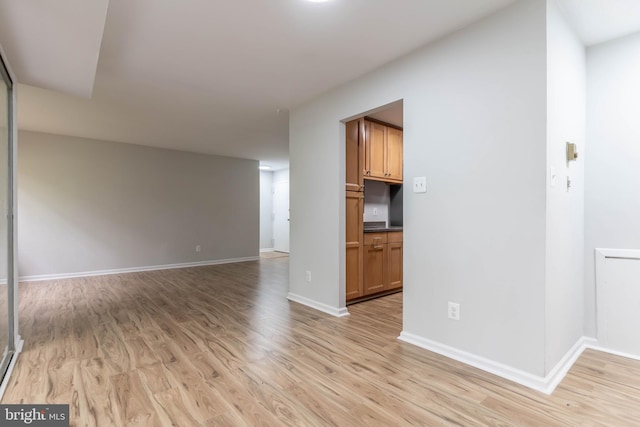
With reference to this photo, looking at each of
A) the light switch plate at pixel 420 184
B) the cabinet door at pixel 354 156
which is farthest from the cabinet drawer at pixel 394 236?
the light switch plate at pixel 420 184

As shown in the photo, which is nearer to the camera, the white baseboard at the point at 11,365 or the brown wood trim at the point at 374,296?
the white baseboard at the point at 11,365

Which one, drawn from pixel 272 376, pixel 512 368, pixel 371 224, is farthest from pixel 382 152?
pixel 272 376

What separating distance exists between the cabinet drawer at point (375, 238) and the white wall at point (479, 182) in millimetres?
1169

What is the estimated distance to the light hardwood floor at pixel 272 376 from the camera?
1.65 metres

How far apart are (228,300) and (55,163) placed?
3.99 m

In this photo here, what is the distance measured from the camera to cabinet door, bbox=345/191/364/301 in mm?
3529

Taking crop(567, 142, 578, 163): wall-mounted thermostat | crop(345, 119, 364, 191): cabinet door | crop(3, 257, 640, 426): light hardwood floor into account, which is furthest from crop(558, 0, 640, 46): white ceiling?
crop(3, 257, 640, 426): light hardwood floor

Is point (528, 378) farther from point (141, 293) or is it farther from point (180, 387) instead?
point (141, 293)

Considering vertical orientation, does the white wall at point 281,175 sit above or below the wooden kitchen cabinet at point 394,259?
above

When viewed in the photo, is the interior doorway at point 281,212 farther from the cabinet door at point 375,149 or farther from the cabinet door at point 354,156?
the cabinet door at point 354,156

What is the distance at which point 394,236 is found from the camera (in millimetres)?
4195

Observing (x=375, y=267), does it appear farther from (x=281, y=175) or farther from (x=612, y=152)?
(x=281, y=175)

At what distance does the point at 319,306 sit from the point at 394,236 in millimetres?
1423

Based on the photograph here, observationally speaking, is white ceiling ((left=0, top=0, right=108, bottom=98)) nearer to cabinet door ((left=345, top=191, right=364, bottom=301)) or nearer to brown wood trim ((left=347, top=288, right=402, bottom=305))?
cabinet door ((left=345, top=191, right=364, bottom=301))
